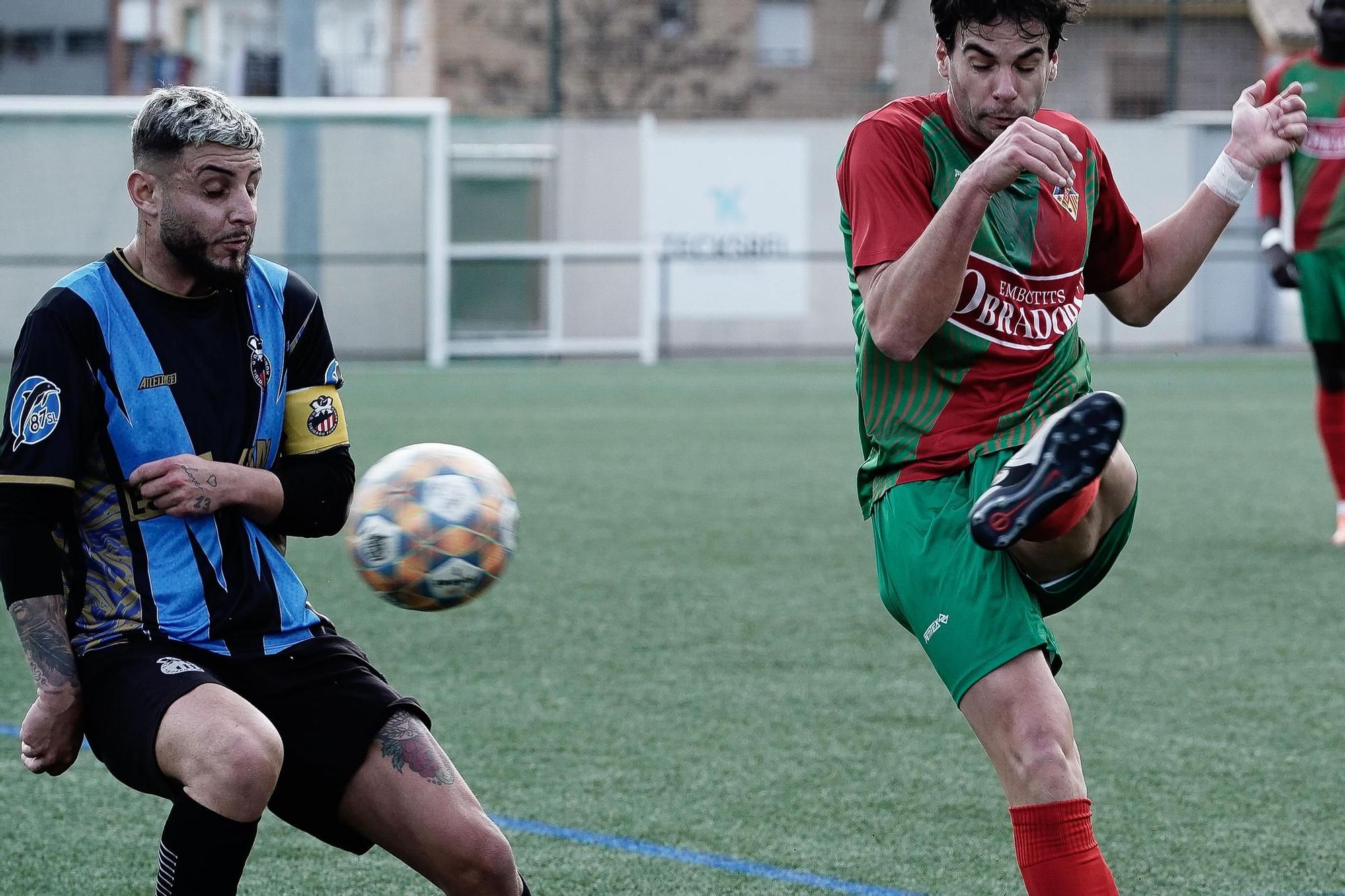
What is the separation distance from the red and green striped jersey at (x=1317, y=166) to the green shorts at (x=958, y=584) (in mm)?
5072

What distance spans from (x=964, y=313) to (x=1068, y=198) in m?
0.32

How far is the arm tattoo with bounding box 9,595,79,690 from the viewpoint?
2.79 metres

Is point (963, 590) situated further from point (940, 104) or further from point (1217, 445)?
point (1217, 445)

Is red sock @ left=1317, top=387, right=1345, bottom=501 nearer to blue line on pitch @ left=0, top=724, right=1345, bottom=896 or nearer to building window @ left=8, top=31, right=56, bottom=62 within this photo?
blue line on pitch @ left=0, top=724, right=1345, bottom=896

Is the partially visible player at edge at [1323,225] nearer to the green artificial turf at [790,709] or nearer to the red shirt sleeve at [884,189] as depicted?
the green artificial turf at [790,709]

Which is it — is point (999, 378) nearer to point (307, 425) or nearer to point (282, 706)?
point (307, 425)

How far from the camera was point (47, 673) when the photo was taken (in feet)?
9.16

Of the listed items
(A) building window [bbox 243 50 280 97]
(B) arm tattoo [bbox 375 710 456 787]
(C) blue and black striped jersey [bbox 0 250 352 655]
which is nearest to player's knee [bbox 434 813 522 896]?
(B) arm tattoo [bbox 375 710 456 787]

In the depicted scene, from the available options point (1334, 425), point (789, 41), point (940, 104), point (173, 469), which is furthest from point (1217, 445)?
A: point (789, 41)

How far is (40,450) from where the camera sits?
9.14 feet

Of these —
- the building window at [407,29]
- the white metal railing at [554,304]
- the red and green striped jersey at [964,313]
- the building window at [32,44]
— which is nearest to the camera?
the red and green striped jersey at [964,313]

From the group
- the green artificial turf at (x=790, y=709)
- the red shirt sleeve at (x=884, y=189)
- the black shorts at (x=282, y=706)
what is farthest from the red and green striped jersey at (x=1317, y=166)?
the black shorts at (x=282, y=706)

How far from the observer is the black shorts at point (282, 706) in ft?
9.00

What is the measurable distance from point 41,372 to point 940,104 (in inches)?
63.3
